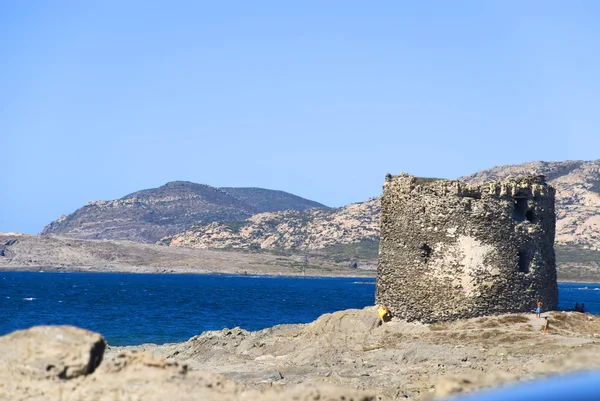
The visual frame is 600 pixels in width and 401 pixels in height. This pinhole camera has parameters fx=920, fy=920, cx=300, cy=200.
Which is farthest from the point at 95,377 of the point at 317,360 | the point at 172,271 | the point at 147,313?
the point at 172,271

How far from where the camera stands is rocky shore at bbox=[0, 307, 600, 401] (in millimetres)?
10414

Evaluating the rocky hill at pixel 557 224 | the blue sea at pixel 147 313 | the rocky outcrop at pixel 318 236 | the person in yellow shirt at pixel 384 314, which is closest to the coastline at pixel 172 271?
the rocky hill at pixel 557 224

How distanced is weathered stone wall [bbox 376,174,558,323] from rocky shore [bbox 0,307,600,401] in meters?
0.63

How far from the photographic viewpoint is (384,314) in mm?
26891

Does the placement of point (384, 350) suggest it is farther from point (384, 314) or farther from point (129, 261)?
point (129, 261)

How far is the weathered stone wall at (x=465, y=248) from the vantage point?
25.8 meters

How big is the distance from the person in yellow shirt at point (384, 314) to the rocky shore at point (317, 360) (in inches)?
8.9

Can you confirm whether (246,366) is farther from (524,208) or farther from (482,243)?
(524,208)

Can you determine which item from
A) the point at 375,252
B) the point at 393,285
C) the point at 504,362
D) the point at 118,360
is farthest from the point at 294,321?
the point at 375,252

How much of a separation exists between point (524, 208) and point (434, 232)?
9.60 ft

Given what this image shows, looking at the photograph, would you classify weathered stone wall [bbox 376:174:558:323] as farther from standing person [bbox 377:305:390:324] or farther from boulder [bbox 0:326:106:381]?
boulder [bbox 0:326:106:381]

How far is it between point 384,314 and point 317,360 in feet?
10.9

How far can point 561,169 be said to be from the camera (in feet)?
635

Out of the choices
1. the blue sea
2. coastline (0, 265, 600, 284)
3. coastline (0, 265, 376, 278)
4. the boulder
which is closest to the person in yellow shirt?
the blue sea
